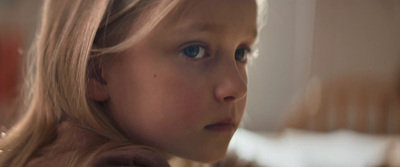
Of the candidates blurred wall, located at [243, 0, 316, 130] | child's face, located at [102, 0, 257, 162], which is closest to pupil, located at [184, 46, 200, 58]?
child's face, located at [102, 0, 257, 162]

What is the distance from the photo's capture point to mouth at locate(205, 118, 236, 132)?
1.21ft

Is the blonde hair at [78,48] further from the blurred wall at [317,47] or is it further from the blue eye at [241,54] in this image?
the blurred wall at [317,47]

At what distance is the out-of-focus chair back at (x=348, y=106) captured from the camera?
4.12ft

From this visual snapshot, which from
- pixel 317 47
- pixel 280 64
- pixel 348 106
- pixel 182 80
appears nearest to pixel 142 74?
pixel 182 80

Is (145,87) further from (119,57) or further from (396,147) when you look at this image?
(396,147)

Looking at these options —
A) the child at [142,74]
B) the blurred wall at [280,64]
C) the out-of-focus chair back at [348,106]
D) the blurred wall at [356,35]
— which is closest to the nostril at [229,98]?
the child at [142,74]

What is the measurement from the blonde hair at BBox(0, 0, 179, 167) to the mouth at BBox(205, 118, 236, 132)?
0.08 metres

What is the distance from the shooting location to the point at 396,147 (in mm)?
942

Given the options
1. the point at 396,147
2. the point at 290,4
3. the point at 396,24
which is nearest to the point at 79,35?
the point at 290,4

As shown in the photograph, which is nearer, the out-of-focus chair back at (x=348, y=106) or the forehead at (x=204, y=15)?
the forehead at (x=204, y=15)

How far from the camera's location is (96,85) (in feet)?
1.18

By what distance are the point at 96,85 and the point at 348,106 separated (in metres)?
1.11

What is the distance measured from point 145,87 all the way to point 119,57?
0.03 meters

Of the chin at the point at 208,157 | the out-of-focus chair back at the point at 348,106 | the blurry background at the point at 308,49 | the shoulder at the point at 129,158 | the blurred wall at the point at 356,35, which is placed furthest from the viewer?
the out-of-focus chair back at the point at 348,106
